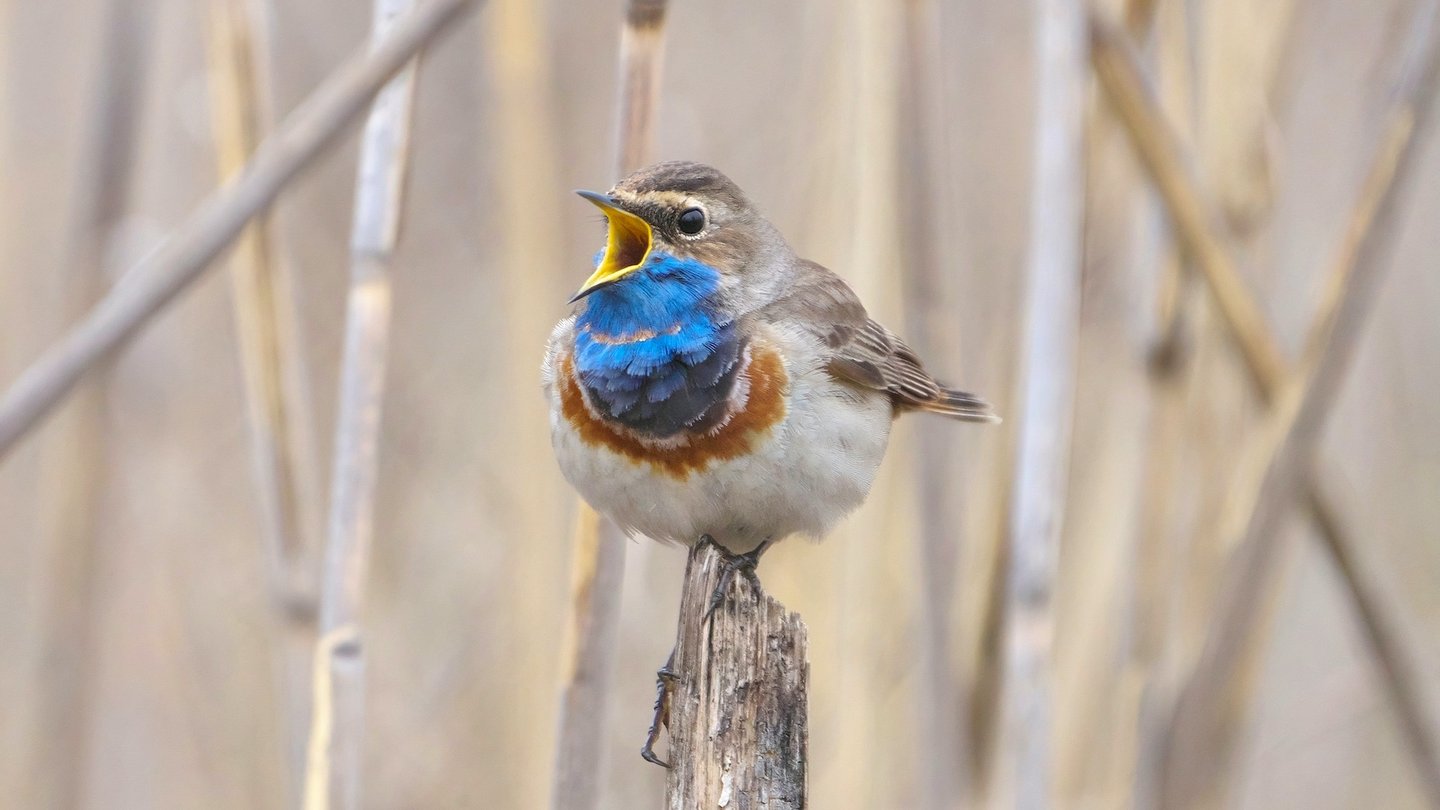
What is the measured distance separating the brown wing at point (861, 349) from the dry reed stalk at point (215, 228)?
945mm

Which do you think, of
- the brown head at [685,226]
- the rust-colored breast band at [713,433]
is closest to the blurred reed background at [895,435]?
the brown head at [685,226]

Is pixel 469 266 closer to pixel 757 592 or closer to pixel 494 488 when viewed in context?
pixel 494 488

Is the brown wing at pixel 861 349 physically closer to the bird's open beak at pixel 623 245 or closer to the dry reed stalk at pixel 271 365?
the bird's open beak at pixel 623 245

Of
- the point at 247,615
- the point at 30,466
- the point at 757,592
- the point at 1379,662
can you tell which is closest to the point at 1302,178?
the point at 1379,662

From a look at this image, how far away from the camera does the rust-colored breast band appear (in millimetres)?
2668

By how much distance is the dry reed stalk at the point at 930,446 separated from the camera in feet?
9.62

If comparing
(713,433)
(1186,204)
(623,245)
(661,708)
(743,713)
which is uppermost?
(1186,204)

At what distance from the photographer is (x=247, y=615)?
4.11 metres

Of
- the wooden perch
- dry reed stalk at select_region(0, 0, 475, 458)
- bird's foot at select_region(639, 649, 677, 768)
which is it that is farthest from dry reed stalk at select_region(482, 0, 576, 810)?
the wooden perch

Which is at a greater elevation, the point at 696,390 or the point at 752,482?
the point at 696,390

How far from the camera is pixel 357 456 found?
2449 mm

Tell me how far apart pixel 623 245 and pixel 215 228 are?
0.82 metres

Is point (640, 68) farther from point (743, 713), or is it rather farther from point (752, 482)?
point (743, 713)

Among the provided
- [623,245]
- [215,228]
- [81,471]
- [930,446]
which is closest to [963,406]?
[930,446]
